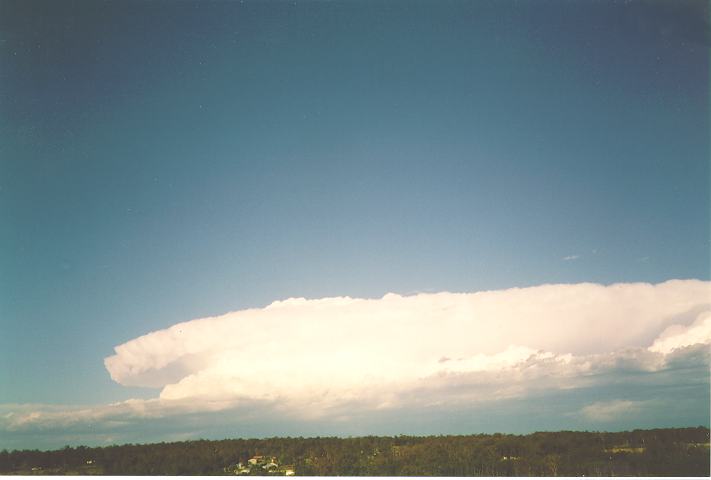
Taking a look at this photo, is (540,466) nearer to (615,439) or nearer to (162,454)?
(615,439)

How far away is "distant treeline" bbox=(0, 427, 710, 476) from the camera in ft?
43.2

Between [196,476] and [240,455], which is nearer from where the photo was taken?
[196,476]

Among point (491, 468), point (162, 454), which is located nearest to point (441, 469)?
point (491, 468)

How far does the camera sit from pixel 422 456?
13.9m

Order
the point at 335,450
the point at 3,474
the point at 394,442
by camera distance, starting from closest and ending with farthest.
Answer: the point at 3,474, the point at 335,450, the point at 394,442

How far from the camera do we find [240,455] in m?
14.9

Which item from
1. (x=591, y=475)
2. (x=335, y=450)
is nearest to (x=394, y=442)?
(x=335, y=450)

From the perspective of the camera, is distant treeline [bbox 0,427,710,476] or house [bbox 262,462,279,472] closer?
distant treeline [bbox 0,427,710,476]

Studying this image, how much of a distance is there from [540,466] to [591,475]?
1003mm

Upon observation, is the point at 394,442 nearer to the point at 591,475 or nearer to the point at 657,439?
the point at 591,475

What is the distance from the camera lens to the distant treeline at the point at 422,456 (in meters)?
13.2

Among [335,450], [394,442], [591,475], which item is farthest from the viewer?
[394,442]

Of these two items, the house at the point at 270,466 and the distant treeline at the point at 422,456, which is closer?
the distant treeline at the point at 422,456

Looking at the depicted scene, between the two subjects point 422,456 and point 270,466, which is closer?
point 422,456
